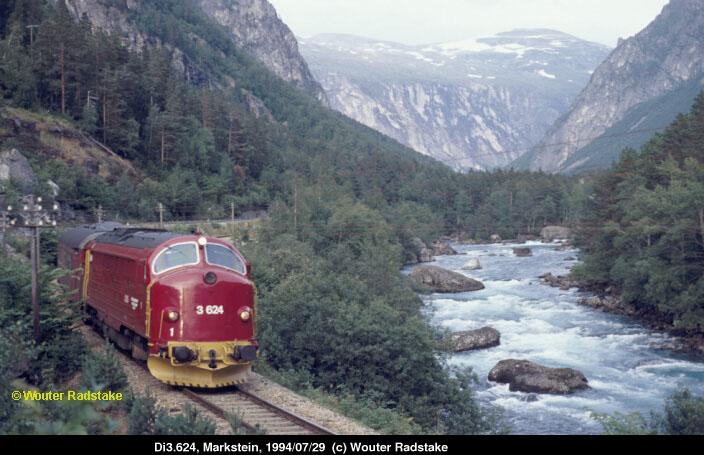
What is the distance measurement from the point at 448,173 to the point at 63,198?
340 ft

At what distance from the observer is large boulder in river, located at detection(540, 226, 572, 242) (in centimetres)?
11066

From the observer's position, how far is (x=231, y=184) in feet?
252

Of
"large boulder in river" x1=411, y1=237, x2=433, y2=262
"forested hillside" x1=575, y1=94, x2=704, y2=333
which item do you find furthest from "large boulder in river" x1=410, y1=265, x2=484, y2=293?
"large boulder in river" x1=411, y1=237, x2=433, y2=262

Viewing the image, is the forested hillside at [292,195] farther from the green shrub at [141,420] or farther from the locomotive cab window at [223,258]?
the green shrub at [141,420]

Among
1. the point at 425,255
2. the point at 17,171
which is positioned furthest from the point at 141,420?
the point at 425,255

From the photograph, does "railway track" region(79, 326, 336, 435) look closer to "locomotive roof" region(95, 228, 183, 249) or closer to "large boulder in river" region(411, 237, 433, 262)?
"locomotive roof" region(95, 228, 183, 249)

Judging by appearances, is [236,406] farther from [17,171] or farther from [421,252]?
[421,252]

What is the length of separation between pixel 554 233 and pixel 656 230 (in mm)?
65007

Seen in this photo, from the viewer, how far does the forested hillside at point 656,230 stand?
4422 cm

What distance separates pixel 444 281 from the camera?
63.8 metres

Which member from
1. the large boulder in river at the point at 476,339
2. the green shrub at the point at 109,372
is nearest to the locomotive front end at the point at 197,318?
the green shrub at the point at 109,372

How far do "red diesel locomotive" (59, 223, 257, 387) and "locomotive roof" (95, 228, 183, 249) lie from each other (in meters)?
0.06
